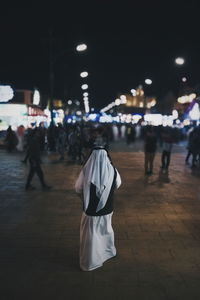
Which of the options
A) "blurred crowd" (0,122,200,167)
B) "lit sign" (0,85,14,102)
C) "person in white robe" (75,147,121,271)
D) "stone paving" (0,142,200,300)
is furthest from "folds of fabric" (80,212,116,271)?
"lit sign" (0,85,14,102)

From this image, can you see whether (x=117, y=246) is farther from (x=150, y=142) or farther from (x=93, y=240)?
(x=150, y=142)

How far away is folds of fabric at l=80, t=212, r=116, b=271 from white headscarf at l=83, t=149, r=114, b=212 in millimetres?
187

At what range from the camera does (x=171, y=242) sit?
6566 mm

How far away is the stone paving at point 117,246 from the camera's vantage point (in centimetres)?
475

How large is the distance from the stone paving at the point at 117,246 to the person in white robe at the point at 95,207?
0.23 metres

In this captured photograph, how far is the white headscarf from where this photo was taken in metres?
5.33

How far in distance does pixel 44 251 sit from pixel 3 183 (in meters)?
6.37

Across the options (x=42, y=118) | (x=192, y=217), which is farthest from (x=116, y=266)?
(x=42, y=118)

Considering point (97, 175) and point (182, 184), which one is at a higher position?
point (97, 175)

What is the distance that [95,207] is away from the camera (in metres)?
5.34

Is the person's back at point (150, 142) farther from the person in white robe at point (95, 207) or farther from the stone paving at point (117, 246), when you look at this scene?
the person in white robe at point (95, 207)

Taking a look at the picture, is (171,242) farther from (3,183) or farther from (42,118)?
(42,118)

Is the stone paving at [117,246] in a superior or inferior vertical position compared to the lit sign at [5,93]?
inferior

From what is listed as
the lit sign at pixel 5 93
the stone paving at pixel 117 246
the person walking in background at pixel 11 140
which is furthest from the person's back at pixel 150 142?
the lit sign at pixel 5 93
